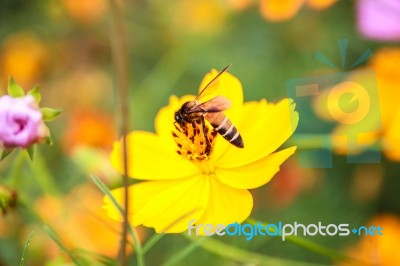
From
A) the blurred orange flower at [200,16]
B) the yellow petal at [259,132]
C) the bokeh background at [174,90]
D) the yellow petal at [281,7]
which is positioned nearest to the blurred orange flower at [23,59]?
the bokeh background at [174,90]

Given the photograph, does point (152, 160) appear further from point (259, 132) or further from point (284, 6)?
point (284, 6)

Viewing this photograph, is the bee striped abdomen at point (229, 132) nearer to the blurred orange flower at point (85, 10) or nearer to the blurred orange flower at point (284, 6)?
the blurred orange flower at point (284, 6)

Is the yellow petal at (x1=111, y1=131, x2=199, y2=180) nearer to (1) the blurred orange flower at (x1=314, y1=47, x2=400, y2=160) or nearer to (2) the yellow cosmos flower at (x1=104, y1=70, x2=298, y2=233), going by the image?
(2) the yellow cosmos flower at (x1=104, y1=70, x2=298, y2=233)

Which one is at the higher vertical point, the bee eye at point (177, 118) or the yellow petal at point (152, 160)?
the bee eye at point (177, 118)

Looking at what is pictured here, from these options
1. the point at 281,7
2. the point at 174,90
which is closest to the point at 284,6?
the point at 281,7

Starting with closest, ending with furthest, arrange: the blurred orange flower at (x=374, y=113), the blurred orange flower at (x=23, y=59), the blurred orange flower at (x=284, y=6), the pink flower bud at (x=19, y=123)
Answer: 1. the pink flower bud at (x=19, y=123)
2. the blurred orange flower at (x=374, y=113)
3. the blurred orange flower at (x=284, y=6)
4. the blurred orange flower at (x=23, y=59)

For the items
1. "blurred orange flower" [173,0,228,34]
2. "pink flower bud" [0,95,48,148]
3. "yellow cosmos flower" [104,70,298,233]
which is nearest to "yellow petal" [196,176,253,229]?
"yellow cosmos flower" [104,70,298,233]
